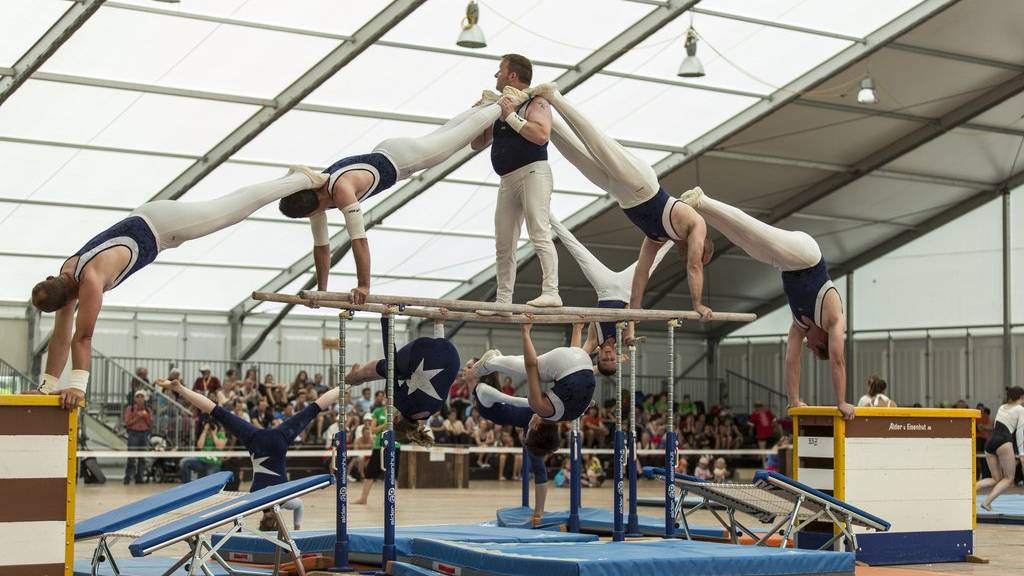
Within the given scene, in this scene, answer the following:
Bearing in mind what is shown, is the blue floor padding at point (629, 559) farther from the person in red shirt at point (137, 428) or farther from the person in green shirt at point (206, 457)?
the person in red shirt at point (137, 428)

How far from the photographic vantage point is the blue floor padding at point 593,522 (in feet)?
34.8

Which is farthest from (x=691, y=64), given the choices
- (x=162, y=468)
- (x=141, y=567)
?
(x=141, y=567)

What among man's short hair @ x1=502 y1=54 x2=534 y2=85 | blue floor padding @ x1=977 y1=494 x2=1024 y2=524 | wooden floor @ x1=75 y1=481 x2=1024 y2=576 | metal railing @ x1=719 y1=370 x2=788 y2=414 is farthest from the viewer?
metal railing @ x1=719 y1=370 x2=788 y2=414

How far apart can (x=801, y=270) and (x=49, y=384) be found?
5.46 m

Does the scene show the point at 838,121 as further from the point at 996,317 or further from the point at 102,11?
the point at 102,11

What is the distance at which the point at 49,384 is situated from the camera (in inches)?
260

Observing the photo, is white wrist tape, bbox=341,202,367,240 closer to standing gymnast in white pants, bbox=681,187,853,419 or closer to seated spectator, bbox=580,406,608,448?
standing gymnast in white pants, bbox=681,187,853,419

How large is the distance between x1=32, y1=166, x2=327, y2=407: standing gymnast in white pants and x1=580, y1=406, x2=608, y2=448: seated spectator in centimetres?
1436

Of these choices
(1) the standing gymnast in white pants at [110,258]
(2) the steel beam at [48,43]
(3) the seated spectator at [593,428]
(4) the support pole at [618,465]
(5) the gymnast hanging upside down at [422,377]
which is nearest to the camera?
(1) the standing gymnast in white pants at [110,258]

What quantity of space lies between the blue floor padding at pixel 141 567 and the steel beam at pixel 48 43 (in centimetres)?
867

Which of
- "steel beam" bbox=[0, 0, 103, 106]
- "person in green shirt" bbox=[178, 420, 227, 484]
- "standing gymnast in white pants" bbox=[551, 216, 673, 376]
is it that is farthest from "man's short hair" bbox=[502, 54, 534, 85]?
"person in green shirt" bbox=[178, 420, 227, 484]

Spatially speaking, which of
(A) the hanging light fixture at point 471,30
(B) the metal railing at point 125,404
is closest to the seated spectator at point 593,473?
(B) the metal railing at point 125,404

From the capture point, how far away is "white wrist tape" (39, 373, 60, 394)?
6.54 metres

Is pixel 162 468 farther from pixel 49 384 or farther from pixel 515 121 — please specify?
pixel 49 384
